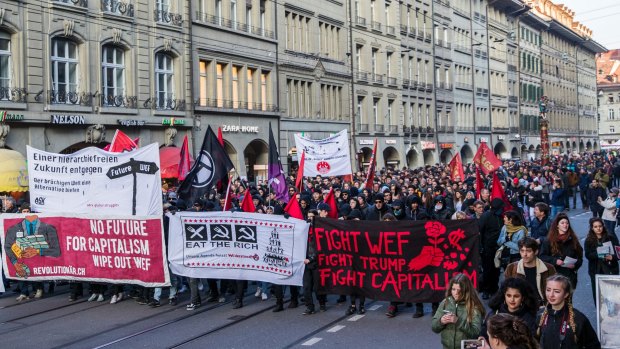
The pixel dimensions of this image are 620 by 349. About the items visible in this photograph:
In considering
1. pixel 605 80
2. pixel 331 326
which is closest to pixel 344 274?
pixel 331 326

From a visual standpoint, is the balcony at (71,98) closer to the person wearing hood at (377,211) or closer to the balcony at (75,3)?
the balcony at (75,3)

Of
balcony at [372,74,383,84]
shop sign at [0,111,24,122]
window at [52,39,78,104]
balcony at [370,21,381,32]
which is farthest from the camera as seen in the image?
balcony at [372,74,383,84]

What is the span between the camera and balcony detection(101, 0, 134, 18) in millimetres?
28294

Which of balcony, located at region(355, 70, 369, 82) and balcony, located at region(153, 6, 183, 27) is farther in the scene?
balcony, located at region(355, 70, 369, 82)

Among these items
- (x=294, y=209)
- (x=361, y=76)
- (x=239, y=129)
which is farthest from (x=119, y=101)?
(x=361, y=76)

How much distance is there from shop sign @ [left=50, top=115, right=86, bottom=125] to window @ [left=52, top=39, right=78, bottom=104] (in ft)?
1.94

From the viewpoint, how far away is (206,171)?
47.7 feet

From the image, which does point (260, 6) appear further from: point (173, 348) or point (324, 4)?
point (173, 348)

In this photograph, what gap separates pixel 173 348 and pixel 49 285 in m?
5.79

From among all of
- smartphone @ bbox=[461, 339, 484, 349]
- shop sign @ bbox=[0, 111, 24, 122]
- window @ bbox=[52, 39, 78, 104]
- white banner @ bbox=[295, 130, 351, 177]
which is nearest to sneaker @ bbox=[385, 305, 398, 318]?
smartphone @ bbox=[461, 339, 484, 349]

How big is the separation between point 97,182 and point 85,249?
3.71 feet

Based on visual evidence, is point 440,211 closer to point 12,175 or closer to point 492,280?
point 492,280

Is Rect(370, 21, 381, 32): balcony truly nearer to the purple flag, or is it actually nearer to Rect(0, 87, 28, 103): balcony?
Rect(0, 87, 28, 103): balcony

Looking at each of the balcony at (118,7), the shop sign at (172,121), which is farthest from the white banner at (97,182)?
the shop sign at (172,121)
